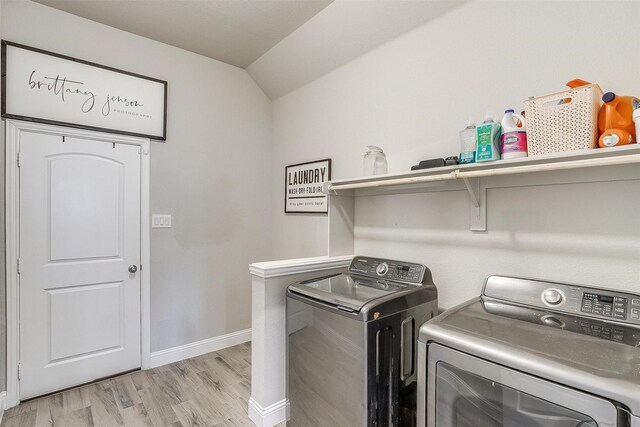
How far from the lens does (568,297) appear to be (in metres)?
1.27

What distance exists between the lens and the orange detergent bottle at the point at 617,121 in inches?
43.3

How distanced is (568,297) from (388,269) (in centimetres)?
88

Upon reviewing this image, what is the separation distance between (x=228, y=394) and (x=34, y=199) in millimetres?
1995

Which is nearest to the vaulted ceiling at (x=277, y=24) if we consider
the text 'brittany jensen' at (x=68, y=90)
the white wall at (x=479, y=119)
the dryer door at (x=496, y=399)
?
the white wall at (x=479, y=119)

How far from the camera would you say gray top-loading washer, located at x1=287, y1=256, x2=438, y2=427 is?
4.60 ft

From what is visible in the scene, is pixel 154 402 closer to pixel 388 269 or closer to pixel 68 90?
pixel 388 269

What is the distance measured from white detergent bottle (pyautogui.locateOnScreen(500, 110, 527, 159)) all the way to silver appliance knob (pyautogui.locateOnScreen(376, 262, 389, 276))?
0.91 m

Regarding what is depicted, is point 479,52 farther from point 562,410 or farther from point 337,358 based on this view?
point 337,358

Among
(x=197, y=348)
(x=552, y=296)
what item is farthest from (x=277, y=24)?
Result: (x=197, y=348)

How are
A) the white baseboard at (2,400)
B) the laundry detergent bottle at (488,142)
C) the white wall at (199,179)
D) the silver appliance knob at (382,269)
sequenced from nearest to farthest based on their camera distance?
the laundry detergent bottle at (488,142), the silver appliance knob at (382,269), the white baseboard at (2,400), the white wall at (199,179)

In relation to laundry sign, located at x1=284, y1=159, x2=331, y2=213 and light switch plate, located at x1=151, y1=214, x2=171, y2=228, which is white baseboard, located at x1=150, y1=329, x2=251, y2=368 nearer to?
light switch plate, located at x1=151, y1=214, x2=171, y2=228

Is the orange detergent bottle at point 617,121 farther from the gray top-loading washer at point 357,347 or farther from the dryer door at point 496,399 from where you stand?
the gray top-loading washer at point 357,347

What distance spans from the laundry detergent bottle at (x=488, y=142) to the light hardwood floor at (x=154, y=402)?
2.08m

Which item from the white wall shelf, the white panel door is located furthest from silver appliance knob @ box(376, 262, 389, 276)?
the white panel door
